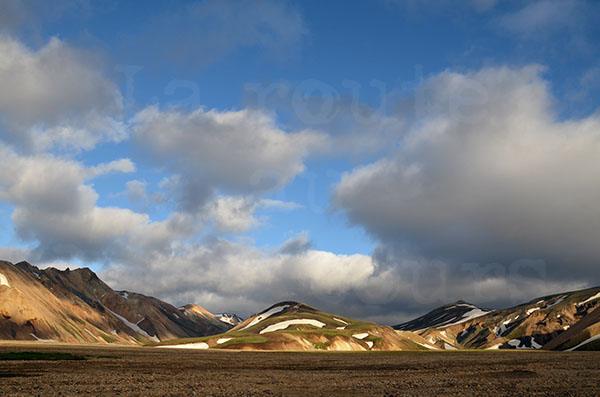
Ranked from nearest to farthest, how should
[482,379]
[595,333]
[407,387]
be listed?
1. [407,387]
2. [482,379]
3. [595,333]

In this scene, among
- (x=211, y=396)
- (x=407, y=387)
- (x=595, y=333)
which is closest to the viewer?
(x=211, y=396)

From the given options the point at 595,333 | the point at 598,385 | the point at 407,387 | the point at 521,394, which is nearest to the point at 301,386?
the point at 407,387

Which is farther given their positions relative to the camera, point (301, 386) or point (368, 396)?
point (301, 386)

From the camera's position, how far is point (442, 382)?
40.1 meters

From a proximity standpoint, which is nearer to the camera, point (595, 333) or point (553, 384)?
point (553, 384)

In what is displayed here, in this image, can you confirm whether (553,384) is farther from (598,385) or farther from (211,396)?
(211,396)

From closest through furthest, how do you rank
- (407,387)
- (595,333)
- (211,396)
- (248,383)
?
1. (211,396)
2. (407,387)
3. (248,383)
4. (595,333)

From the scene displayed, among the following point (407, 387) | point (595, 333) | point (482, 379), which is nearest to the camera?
point (407, 387)

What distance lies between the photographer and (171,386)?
118ft

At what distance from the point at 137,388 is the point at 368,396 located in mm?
17020

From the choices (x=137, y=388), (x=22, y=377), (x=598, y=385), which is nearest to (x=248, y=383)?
(x=137, y=388)

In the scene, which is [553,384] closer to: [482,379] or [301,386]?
[482,379]

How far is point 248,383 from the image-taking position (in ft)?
131

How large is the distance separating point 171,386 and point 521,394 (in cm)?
2535
